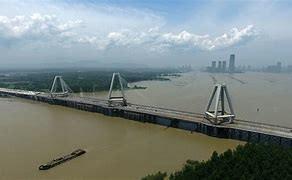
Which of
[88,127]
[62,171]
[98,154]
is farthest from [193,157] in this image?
[88,127]

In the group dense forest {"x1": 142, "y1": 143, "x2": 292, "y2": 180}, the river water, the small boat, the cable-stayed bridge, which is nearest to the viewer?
dense forest {"x1": 142, "y1": 143, "x2": 292, "y2": 180}

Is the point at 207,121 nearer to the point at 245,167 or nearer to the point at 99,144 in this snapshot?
the point at 99,144

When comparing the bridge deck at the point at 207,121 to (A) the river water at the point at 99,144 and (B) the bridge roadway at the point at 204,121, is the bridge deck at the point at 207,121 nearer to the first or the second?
(B) the bridge roadway at the point at 204,121

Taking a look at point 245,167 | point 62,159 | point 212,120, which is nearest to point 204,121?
point 212,120

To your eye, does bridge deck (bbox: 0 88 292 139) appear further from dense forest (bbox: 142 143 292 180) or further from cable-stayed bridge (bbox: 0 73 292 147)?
dense forest (bbox: 142 143 292 180)

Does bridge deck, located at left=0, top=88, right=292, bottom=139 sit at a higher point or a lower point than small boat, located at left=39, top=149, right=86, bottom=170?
higher

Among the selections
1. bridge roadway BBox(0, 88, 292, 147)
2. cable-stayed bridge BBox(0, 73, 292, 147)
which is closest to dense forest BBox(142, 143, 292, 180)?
bridge roadway BBox(0, 88, 292, 147)

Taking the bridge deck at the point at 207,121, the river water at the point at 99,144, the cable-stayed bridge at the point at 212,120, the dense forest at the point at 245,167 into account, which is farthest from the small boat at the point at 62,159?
the bridge deck at the point at 207,121

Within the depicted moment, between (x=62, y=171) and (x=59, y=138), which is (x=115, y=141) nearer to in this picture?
(x=59, y=138)
